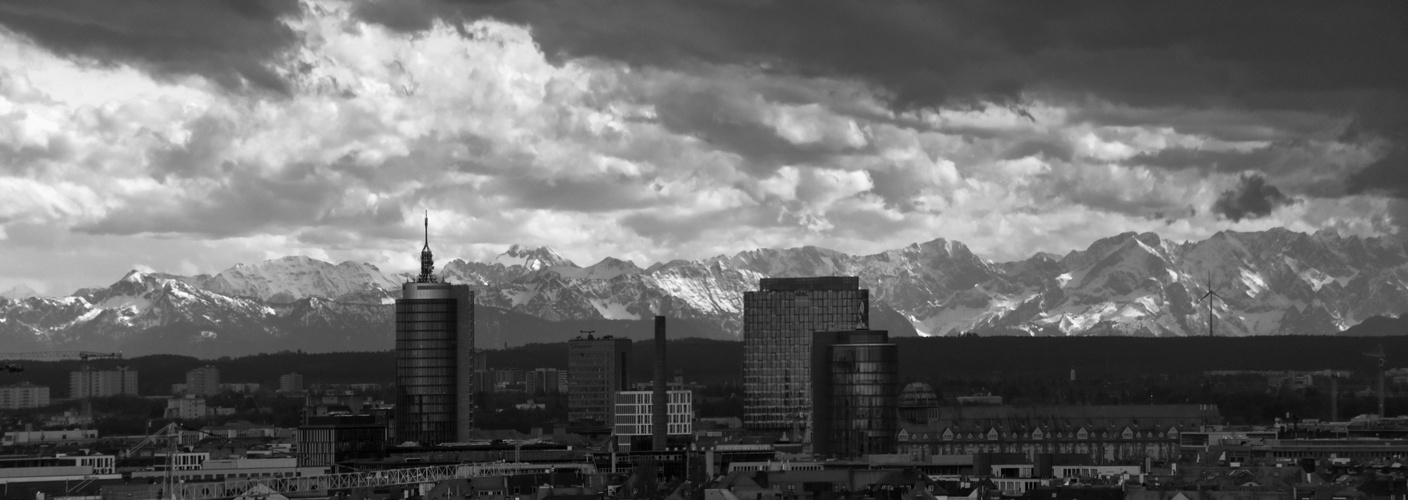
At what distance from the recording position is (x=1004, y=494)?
607ft

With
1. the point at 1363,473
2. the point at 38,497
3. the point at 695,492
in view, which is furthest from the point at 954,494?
the point at 38,497

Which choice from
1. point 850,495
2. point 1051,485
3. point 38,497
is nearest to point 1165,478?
point 1051,485

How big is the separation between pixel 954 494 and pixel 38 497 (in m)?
64.4

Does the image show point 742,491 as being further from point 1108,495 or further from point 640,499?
point 1108,495

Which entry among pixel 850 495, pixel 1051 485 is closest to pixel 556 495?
pixel 850 495

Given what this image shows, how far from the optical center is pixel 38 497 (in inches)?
7628

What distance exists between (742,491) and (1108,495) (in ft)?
104

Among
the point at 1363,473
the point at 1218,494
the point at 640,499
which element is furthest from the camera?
the point at 1363,473

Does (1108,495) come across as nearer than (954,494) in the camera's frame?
Yes

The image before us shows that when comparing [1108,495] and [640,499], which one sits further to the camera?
[640,499]

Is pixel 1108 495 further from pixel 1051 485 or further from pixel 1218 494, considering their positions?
pixel 1051 485

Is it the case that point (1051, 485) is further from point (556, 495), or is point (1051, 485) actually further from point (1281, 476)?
point (556, 495)

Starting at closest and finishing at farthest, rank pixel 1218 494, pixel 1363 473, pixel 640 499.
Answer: pixel 1218 494, pixel 640 499, pixel 1363 473

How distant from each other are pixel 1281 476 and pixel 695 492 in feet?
130
